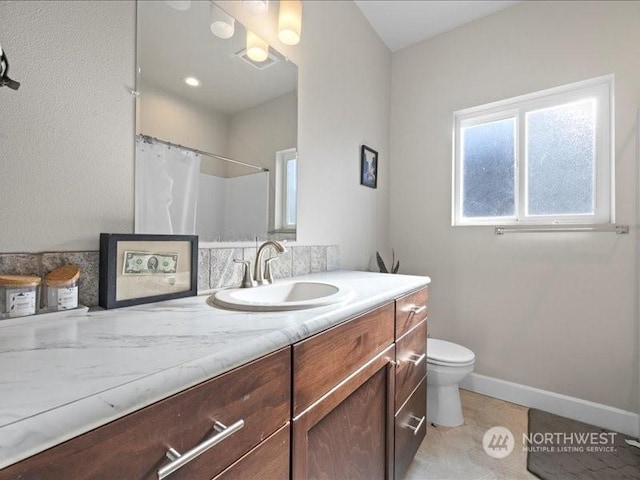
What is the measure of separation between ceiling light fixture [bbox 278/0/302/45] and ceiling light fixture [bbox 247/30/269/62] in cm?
11

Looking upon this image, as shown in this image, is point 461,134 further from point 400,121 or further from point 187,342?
point 187,342

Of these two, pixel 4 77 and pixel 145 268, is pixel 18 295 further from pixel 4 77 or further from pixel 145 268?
pixel 4 77

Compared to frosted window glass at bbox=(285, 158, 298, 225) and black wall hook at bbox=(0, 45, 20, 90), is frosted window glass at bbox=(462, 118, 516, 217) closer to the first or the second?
frosted window glass at bbox=(285, 158, 298, 225)

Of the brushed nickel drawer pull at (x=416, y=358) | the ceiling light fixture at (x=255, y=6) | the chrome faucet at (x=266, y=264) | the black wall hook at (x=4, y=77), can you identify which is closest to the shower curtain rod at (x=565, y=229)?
the brushed nickel drawer pull at (x=416, y=358)

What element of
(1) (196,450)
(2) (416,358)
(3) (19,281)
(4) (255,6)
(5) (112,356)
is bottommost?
(2) (416,358)

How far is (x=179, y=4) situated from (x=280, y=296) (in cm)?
116

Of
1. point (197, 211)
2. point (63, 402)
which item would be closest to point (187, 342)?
point (63, 402)

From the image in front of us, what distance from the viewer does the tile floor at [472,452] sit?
1.40 m

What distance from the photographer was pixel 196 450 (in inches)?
19.0

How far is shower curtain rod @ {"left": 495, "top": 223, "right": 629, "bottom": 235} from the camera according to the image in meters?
1.69

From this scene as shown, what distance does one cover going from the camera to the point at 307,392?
29.2 inches

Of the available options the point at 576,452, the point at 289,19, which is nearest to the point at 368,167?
the point at 289,19

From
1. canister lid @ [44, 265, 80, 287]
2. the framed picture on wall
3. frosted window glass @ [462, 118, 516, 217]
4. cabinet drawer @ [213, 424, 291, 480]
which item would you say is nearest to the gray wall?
frosted window glass @ [462, 118, 516, 217]

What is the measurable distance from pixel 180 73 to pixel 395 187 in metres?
1.83
